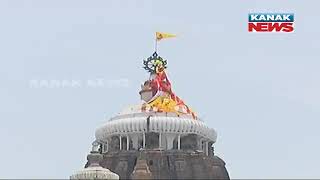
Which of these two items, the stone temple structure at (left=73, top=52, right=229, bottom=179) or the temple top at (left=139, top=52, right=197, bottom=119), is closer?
the stone temple structure at (left=73, top=52, right=229, bottom=179)

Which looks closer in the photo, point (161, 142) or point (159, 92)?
point (161, 142)

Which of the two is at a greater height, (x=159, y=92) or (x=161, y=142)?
(x=159, y=92)

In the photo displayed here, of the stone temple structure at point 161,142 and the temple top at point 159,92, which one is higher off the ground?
the temple top at point 159,92

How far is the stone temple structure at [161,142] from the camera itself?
71.0 metres

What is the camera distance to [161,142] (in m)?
73.4

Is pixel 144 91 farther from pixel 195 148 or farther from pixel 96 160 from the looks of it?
pixel 96 160

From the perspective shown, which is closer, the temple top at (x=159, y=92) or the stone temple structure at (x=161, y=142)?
the stone temple structure at (x=161, y=142)

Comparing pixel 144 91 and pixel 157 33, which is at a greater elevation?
pixel 157 33

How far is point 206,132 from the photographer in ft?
248

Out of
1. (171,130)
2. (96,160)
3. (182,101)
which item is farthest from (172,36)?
(96,160)

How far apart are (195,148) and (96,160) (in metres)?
14.1

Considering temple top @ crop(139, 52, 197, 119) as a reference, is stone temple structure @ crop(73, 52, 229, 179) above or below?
below

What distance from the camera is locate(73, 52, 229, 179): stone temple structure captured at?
71000mm

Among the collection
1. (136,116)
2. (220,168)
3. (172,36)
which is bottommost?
(220,168)
